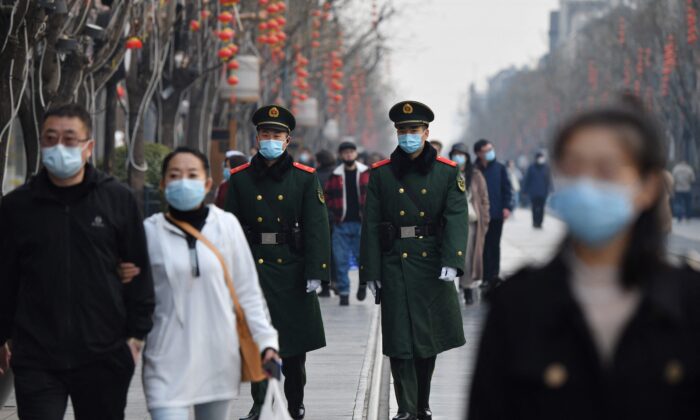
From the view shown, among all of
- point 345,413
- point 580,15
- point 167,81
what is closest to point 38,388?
point 345,413

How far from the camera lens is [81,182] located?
225 inches

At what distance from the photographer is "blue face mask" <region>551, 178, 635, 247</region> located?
3.19m

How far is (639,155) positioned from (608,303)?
318 mm

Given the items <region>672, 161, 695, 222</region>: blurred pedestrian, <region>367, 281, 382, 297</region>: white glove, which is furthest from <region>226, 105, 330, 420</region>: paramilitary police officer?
<region>672, 161, 695, 222</region>: blurred pedestrian

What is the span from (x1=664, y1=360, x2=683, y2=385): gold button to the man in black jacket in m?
2.82

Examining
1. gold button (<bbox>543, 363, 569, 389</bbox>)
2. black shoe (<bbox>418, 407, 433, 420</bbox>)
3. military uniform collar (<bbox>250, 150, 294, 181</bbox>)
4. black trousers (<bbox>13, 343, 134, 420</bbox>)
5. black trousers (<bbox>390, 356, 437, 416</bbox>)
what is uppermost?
military uniform collar (<bbox>250, 150, 294, 181</bbox>)

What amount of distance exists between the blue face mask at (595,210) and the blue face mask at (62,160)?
8.98 ft

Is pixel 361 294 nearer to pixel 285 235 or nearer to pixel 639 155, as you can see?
pixel 285 235

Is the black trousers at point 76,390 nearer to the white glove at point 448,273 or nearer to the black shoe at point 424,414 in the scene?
the black shoe at point 424,414

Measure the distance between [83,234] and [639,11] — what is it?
176 feet

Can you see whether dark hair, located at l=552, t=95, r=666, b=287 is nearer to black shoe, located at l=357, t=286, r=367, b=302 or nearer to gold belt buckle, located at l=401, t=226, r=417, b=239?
gold belt buckle, located at l=401, t=226, r=417, b=239

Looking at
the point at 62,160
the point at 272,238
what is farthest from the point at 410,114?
the point at 62,160

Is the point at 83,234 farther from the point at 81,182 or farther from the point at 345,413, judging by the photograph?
the point at 345,413

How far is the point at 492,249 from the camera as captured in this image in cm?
1694
